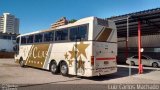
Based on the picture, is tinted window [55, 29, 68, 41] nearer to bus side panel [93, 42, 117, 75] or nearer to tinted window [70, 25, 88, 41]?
tinted window [70, 25, 88, 41]

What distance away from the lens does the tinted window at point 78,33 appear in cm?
1264

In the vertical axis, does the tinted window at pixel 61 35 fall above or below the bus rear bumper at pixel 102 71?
Answer: above

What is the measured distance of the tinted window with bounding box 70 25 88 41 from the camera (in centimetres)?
1264

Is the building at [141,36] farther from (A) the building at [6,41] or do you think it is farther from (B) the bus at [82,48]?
(A) the building at [6,41]

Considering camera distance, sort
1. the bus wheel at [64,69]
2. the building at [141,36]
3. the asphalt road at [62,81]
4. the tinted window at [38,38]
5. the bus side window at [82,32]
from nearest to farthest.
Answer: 1. the asphalt road at [62,81]
2. the bus side window at [82,32]
3. the bus wheel at [64,69]
4. the tinted window at [38,38]
5. the building at [141,36]

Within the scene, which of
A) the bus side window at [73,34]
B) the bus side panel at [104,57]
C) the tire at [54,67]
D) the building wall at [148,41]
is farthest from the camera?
the building wall at [148,41]

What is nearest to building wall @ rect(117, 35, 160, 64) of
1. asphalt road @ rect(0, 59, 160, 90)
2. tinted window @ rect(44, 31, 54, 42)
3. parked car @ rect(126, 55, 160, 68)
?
parked car @ rect(126, 55, 160, 68)

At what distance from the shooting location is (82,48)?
12.7 m

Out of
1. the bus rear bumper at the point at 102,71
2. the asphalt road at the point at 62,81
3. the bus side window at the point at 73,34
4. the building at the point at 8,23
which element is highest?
the building at the point at 8,23

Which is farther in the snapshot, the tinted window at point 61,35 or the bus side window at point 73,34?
the tinted window at point 61,35

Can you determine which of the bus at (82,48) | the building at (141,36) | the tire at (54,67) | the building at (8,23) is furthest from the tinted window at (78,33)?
the building at (8,23)

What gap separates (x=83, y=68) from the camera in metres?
12.6

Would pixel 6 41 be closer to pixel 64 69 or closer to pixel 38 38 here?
pixel 38 38

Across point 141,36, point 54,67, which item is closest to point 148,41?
point 141,36
